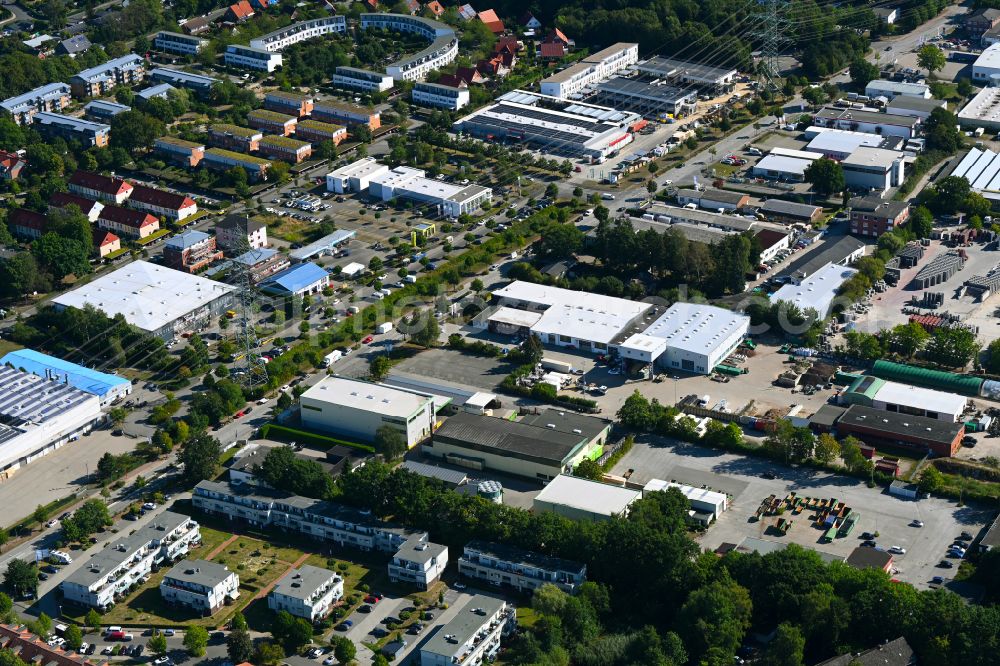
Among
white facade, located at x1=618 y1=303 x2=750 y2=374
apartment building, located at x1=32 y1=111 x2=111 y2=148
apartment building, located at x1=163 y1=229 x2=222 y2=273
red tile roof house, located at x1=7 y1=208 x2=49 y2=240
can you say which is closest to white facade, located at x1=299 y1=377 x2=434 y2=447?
white facade, located at x1=618 y1=303 x2=750 y2=374

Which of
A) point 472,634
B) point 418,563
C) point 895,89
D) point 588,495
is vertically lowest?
point 418,563

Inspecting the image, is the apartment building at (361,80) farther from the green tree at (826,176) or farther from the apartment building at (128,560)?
the apartment building at (128,560)

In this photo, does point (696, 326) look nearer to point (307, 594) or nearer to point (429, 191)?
point (429, 191)

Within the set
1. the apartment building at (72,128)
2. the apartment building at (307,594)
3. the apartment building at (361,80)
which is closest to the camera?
the apartment building at (307,594)

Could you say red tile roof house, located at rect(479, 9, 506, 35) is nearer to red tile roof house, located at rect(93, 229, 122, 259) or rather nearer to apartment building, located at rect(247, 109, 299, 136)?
apartment building, located at rect(247, 109, 299, 136)

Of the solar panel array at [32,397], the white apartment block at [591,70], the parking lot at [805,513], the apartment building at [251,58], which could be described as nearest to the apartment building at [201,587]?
the solar panel array at [32,397]

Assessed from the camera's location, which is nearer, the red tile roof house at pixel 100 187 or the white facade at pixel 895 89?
the red tile roof house at pixel 100 187

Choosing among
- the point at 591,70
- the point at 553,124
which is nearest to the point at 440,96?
the point at 553,124
